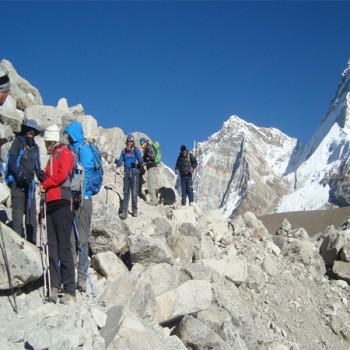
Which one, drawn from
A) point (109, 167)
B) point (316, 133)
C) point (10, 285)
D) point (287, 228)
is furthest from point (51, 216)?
point (316, 133)

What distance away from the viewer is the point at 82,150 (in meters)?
6.27

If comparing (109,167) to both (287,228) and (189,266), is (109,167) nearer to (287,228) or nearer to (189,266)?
(287,228)

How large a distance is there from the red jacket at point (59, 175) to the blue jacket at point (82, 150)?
0.45 m

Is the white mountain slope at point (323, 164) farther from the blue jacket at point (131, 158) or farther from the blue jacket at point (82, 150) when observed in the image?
the blue jacket at point (82, 150)

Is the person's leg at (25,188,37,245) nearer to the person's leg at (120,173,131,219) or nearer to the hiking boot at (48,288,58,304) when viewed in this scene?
the hiking boot at (48,288,58,304)

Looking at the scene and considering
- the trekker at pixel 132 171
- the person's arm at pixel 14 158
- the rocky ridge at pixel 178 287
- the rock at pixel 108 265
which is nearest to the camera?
the rocky ridge at pixel 178 287

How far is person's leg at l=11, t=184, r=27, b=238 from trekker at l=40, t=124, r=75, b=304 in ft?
4.76

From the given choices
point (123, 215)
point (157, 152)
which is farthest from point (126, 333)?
point (157, 152)

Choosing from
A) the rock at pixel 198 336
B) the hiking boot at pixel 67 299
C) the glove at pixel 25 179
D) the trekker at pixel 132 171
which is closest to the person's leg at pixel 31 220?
the glove at pixel 25 179

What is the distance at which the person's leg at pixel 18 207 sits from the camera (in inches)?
271

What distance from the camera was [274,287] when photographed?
962cm

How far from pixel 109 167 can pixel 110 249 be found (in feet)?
21.5

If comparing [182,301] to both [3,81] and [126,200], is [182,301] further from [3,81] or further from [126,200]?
[126,200]

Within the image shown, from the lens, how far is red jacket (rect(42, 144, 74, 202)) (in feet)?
18.1
